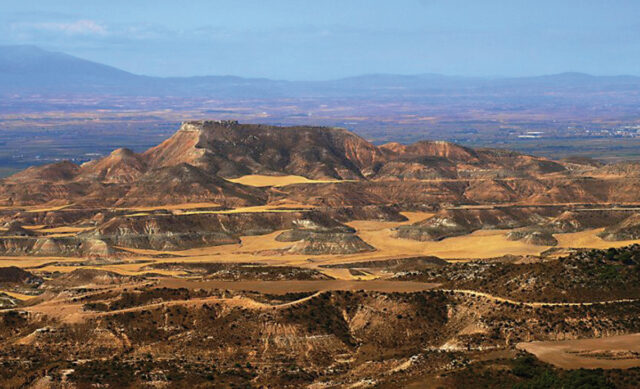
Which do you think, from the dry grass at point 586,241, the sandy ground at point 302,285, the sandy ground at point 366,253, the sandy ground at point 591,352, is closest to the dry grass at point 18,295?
the sandy ground at point 366,253

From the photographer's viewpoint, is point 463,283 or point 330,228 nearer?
point 463,283

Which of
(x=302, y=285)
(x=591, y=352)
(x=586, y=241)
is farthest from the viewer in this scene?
(x=586, y=241)

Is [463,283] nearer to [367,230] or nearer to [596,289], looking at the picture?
[596,289]

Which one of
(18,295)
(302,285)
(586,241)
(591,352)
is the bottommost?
(586,241)

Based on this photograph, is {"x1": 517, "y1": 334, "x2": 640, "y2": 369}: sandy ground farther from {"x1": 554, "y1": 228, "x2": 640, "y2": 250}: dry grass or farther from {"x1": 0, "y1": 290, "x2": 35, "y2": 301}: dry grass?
{"x1": 554, "y1": 228, "x2": 640, "y2": 250}: dry grass

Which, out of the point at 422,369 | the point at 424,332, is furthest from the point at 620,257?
the point at 422,369

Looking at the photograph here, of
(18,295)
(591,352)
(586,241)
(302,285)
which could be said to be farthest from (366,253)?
(591,352)

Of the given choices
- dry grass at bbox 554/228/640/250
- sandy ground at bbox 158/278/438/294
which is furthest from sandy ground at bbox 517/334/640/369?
dry grass at bbox 554/228/640/250

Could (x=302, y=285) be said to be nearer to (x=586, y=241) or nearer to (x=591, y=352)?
(x=591, y=352)
